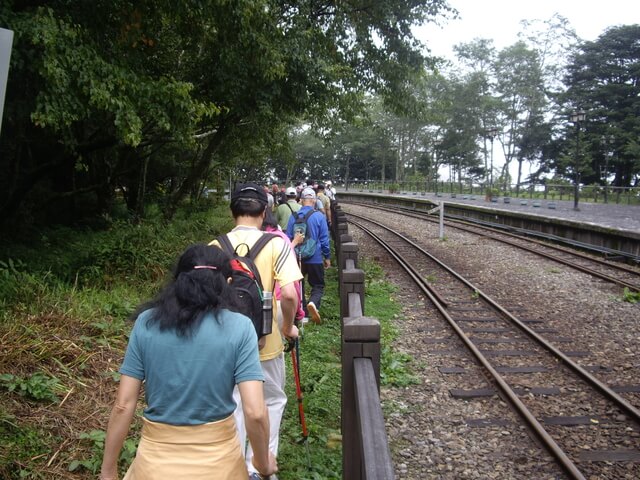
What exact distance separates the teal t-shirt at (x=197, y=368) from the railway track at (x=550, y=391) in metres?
3.21

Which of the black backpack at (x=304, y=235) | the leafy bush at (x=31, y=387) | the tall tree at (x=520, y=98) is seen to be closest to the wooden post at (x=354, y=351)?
the leafy bush at (x=31, y=387)

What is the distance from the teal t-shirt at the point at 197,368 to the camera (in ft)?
6.95

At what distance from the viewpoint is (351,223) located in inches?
1003

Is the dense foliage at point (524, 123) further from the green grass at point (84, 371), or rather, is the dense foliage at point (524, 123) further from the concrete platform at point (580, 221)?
the green grass at point (84, 371)

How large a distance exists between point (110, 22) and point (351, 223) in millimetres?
17642

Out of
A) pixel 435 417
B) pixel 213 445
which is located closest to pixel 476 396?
pixel 435 417

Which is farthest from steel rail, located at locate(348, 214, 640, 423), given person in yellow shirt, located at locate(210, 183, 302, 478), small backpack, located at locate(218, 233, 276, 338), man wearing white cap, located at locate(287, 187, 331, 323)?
small backpack, located at locate(218, 233, 276, 338)

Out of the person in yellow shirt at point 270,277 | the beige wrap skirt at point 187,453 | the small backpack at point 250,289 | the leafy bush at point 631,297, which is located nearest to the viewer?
the beige wrap skirt at point 187,453

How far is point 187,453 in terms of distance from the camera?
210 cm

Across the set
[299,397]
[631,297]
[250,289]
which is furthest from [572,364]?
[250,289]

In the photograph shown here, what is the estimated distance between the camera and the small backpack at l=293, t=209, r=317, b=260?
7.39 meters

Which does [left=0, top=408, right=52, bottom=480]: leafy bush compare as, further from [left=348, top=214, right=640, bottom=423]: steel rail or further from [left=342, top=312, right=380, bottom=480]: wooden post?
[left=348, top=214, right=640, bottom=423]: steel rail

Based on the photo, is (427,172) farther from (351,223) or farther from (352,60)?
(352,60)

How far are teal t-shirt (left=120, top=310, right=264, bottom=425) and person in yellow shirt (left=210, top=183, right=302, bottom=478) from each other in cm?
100
